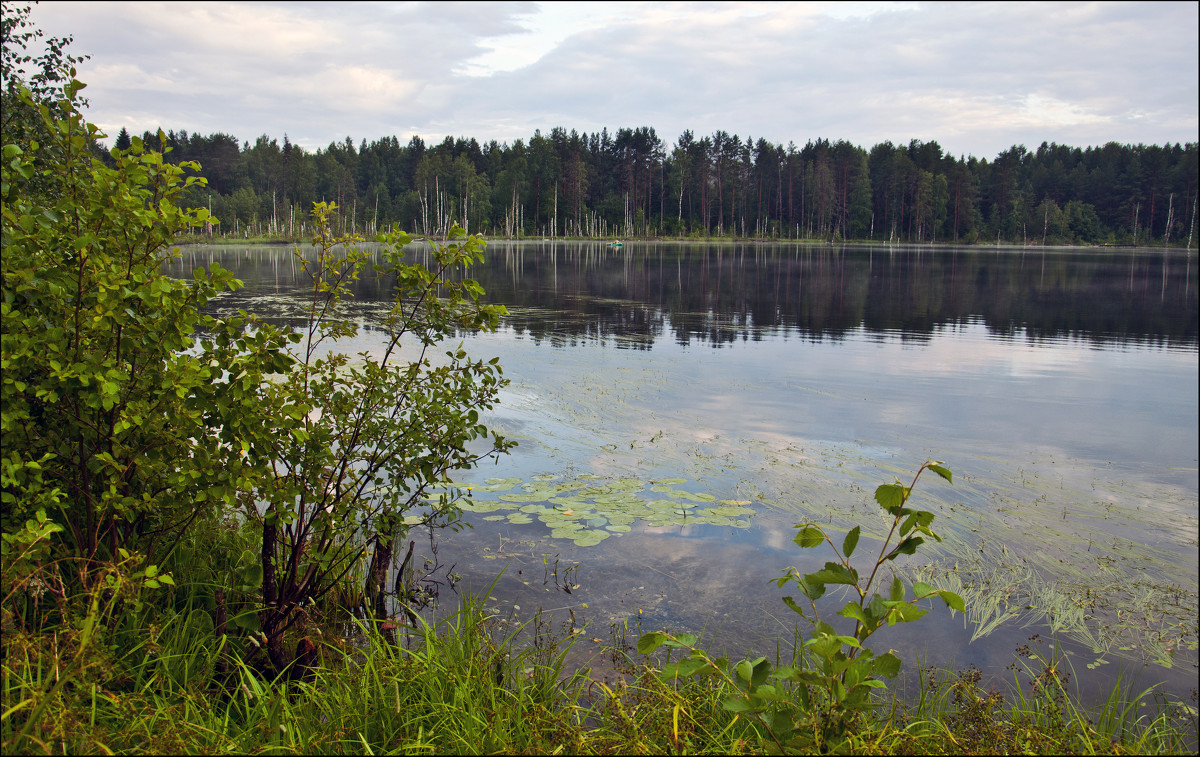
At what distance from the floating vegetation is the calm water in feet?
0.13

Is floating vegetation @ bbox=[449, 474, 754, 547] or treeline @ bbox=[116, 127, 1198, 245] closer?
floating vegetation @ bbox=[449, 474, 754, 547]

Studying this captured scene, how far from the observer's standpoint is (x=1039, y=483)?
8273 mm

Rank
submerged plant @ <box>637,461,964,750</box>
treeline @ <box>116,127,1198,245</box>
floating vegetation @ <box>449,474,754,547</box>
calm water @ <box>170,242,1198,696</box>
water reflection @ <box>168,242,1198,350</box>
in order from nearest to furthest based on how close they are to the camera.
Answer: submerged plant @ <box>637,461,964,750</box>, calm water @ <box>170,242,1198,696</box>, floating vegetation @ <box>449,474,754,547</box>, water reflection @ <box>168,242,1198,350</box>, treeline @ <box>116,127,1198,245</box>

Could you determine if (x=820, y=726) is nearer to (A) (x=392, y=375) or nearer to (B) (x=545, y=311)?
(A) (x=392, y=375)

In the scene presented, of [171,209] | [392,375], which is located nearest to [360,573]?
[392,375]

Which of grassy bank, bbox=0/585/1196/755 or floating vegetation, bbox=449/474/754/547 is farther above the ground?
grassy bank, bbox=0/585/1196/755

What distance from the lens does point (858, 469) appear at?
8617mm

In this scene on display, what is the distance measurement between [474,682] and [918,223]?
387 ft

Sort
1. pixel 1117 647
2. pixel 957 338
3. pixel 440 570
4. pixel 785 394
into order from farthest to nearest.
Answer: pixel 957 338 < pixel 785 394 < pixel 440 570 < pixel 1117 647

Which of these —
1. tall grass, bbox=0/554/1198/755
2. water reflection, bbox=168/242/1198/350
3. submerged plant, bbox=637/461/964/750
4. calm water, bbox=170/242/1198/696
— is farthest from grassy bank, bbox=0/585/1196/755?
water reflection, bbox=168/242/1198/350

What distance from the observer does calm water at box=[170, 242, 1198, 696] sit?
214 inches

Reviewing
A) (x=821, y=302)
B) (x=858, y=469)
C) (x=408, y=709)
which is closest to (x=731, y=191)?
(x=821, y=302)

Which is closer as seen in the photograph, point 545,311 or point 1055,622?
point 1055,622

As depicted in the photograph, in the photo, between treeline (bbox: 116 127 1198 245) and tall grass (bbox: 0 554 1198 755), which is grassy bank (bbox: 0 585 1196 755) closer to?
tall grass (bbox: 0 554 1198 755)
